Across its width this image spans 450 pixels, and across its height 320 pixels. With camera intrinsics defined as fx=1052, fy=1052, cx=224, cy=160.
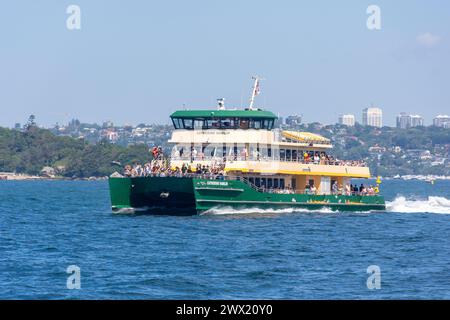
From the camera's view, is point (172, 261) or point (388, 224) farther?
point (388, 224)

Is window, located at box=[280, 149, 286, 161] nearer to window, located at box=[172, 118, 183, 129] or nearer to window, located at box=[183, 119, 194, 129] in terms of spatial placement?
window, located at box=[183, 119, 194, 129]

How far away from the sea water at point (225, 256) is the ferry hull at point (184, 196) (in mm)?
666

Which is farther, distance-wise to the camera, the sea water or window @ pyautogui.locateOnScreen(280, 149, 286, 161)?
window @ pyautogui.locateOnScreen(280, 149, 286, 161)

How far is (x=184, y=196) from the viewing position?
195ft

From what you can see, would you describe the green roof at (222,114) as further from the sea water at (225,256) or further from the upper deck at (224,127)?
the sea water at (225,256)

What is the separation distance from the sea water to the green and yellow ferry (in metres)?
1.03

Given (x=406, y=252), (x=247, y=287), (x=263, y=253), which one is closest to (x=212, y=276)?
(x=247, y=287)

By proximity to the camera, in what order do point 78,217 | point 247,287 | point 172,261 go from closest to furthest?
1. point 247,287
2. point 172,261
3. point 78,217

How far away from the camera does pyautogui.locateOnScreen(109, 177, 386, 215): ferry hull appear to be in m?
58.7

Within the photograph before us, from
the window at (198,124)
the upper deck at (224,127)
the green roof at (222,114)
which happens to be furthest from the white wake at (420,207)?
the window at (198,124)

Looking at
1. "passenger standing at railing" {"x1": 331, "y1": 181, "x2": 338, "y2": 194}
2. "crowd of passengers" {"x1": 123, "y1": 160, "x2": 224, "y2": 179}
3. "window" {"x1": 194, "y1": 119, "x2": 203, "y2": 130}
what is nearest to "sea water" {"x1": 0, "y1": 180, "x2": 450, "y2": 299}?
"crowd of passengers" {"x1": 123, "y1": 160, "x2": 224, "y2": 179}

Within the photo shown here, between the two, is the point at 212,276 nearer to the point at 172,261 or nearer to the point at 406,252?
the point at 172,261

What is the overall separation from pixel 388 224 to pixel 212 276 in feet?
92.3

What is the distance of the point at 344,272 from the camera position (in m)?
35.9
